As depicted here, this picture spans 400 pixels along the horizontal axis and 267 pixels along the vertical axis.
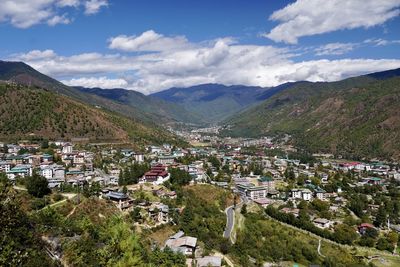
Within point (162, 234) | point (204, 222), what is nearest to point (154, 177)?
point (204, 222)

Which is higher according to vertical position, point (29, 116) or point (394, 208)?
point (29, 116)

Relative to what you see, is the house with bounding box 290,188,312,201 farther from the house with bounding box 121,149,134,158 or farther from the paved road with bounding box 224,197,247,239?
the house with bounding box 121,149,134,158

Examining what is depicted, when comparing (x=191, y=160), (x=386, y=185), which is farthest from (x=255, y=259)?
(x=386, y=185)

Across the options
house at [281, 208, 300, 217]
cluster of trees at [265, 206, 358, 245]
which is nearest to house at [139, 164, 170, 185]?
cluster of trees at [265, 206, 358, 245]

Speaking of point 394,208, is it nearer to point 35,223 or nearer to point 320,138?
point 35,223

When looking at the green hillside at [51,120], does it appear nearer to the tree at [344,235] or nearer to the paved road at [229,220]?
the paved road at [229,220]
